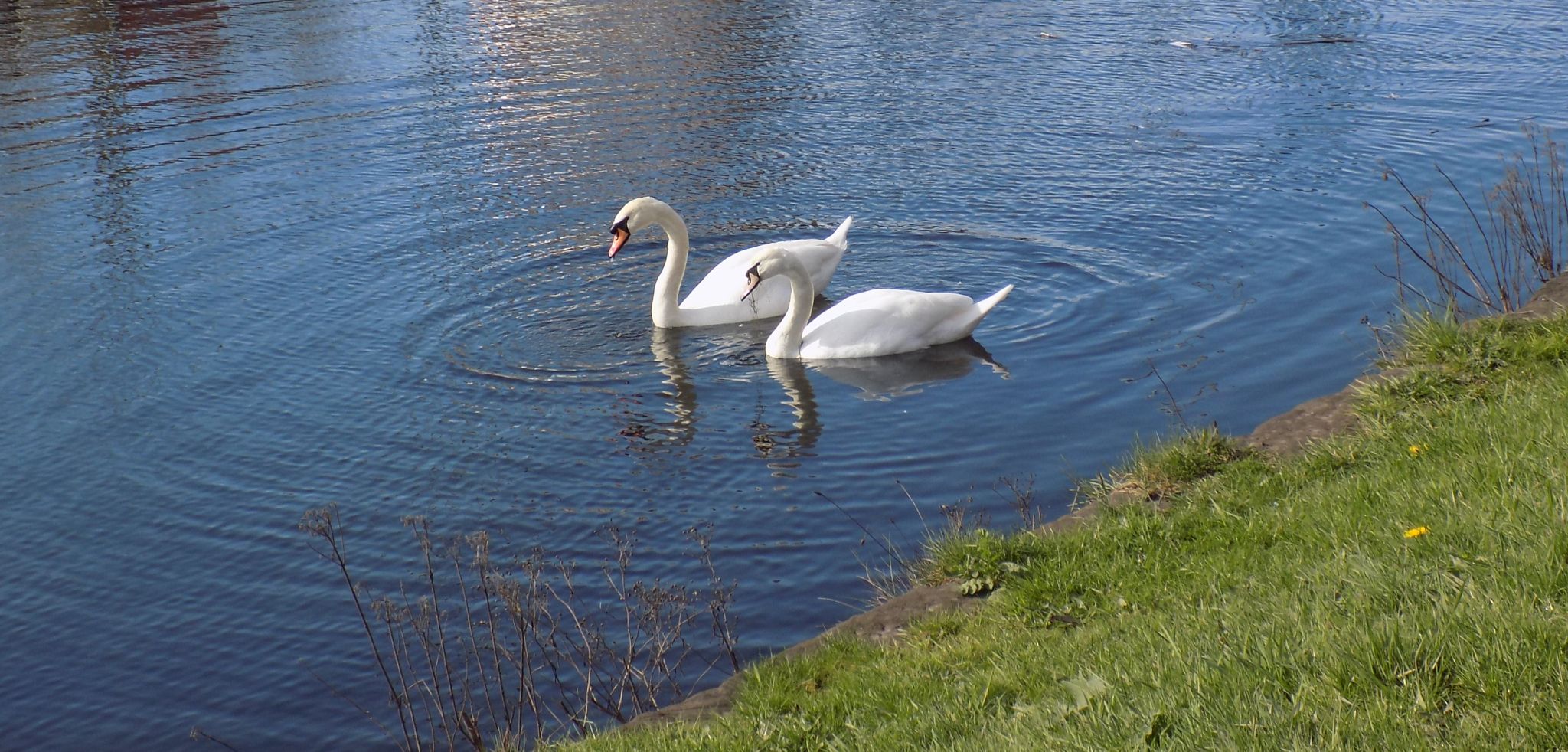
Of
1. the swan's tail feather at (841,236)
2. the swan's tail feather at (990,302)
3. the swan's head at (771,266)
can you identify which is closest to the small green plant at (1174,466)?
the swan's tail feather at (990,302)

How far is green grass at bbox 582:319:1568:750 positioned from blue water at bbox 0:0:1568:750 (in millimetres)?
1708

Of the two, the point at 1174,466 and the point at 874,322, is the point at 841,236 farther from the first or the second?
the point at 1174,466

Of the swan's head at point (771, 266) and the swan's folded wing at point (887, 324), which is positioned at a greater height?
the swan's head at point (771, 266)

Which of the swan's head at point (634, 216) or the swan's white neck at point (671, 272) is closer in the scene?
the swan's white neck at point (671, 272)

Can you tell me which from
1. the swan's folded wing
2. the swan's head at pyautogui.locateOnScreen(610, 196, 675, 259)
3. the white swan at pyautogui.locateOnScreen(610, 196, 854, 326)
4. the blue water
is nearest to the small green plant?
the blue water

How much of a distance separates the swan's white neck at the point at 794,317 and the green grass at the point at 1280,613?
4604 mm

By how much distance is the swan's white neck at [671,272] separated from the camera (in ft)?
40.7

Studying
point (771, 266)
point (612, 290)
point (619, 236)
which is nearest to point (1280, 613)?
point (771, 266)

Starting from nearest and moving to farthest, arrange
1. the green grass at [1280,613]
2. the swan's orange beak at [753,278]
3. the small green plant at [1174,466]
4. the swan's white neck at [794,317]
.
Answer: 1. the green grass at [1280,613]
2. the small green plant at [1174,466]
3. the swan's white neck at [794,317]
4. the swan's orange beak at [753,278]

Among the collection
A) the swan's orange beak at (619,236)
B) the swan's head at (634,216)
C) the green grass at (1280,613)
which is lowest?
the swan's orange beak at (619,236)

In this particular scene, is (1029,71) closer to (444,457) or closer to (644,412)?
(644,412)

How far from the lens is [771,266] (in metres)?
11.8

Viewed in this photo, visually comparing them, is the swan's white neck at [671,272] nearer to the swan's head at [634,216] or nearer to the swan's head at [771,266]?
the swan's head at [634,216]

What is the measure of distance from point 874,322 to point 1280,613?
7161mm
